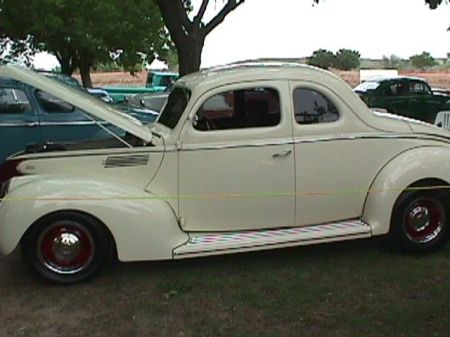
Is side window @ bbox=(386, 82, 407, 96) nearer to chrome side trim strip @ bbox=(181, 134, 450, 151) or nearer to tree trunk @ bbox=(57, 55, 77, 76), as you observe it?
chrome side trim strip @ bbox=(181, 134, 450, 151)

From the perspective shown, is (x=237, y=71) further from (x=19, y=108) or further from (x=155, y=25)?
(x=155, y=25)

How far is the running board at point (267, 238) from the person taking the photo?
4.39 metres

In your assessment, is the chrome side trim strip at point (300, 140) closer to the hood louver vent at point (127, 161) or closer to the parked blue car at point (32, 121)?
the hood louver vent at point (127, 161)

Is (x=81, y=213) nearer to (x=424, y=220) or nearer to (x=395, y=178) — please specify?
(x=395, y=178)

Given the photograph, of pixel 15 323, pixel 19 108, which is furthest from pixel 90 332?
pixel 19 108

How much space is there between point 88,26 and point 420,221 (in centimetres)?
1821

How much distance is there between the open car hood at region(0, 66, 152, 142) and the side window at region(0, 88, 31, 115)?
370 cm

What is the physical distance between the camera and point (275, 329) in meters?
3.56

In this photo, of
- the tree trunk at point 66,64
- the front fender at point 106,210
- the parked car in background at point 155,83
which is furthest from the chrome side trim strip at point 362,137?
the tree trunk at point 66,64

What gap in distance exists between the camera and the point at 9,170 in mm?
4754

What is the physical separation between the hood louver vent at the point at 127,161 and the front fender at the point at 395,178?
2091 mm

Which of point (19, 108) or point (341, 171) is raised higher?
point (19, 108)

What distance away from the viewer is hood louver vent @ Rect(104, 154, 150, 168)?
4.46 m

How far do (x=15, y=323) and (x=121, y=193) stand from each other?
1.26 metres
